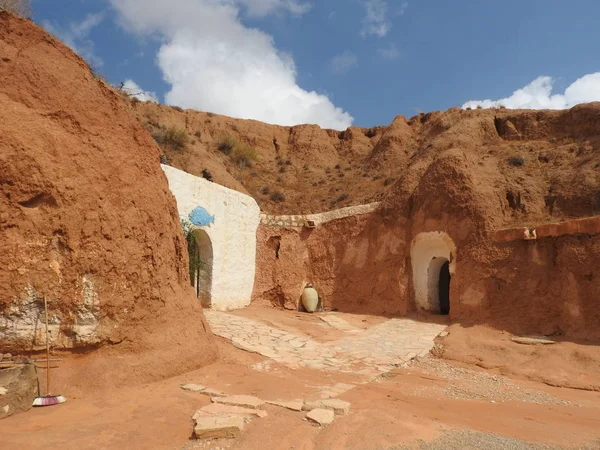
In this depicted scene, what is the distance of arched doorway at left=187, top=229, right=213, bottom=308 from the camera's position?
10695 mm

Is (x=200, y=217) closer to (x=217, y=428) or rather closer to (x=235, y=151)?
(x=217, y=428)

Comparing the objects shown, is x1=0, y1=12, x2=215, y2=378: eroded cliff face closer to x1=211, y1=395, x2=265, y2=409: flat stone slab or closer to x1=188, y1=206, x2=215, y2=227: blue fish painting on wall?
x1=211, y1=395, x2=265, y2=409: flat stone slab

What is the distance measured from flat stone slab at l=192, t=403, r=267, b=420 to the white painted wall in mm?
6266

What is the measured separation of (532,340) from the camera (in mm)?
8195

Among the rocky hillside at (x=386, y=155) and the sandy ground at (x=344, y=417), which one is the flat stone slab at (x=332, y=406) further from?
the rocky hillside at (x=386, y=155)

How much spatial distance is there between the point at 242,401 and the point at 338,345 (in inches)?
166

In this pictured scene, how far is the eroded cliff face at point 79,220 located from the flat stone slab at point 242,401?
102 centimetres

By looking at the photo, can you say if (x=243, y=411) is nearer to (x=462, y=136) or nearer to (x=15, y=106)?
(x=15, y=106)

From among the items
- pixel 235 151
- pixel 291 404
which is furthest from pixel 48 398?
pixel 235 151

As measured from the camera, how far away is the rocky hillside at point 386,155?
11250 millimetres

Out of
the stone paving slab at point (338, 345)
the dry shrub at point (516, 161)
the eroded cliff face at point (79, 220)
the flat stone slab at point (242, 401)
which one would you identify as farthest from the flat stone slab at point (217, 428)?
the dry shrub at point (516, 161)

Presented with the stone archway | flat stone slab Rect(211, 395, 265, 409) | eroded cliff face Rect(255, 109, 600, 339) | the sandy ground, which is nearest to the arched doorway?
eroded cliff face Rect(255, 109, 600, 339)

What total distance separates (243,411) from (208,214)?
7083 mm

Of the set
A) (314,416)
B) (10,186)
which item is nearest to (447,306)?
(314,416)
